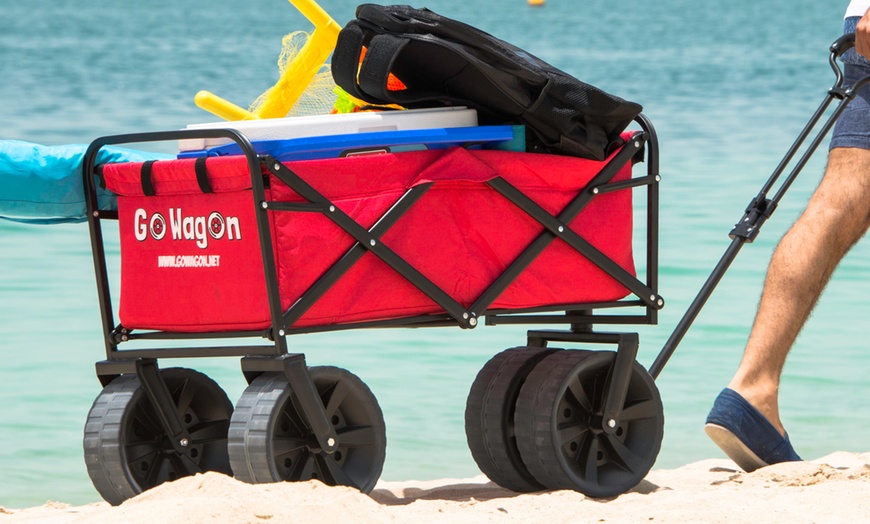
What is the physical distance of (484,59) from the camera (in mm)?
2977

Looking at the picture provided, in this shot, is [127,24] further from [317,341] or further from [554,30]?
[317,341]

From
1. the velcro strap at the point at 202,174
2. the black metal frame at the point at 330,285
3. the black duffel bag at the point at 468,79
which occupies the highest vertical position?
the black duffel bag at the point at 468,79

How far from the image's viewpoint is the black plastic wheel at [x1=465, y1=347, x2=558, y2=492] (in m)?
3.30

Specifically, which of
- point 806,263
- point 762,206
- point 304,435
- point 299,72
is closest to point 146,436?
point 304,435

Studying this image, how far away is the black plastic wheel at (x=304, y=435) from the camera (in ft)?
9.14

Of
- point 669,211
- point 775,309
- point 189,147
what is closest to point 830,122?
point 775,309

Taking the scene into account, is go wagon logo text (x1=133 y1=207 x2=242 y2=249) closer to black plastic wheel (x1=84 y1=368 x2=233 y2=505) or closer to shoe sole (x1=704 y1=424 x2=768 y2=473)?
black plastic wheel (x1=84 y1=368 x2=233 y2=505)

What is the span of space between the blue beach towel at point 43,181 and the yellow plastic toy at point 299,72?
1.00 ft

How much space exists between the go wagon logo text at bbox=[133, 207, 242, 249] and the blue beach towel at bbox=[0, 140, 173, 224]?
176 mm

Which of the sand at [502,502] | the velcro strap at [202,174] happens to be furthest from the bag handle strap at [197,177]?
the sand at [502,502]

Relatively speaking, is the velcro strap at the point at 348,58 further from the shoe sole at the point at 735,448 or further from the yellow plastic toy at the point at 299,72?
the shoe sole at the point at 735,448

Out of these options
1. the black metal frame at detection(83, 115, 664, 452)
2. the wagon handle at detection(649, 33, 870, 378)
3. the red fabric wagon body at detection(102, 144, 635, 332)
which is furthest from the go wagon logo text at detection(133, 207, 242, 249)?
the wagon handle at detection(649, 33, 870, 378)

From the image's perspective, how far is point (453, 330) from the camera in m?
6.55

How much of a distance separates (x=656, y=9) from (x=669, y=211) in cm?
4347
